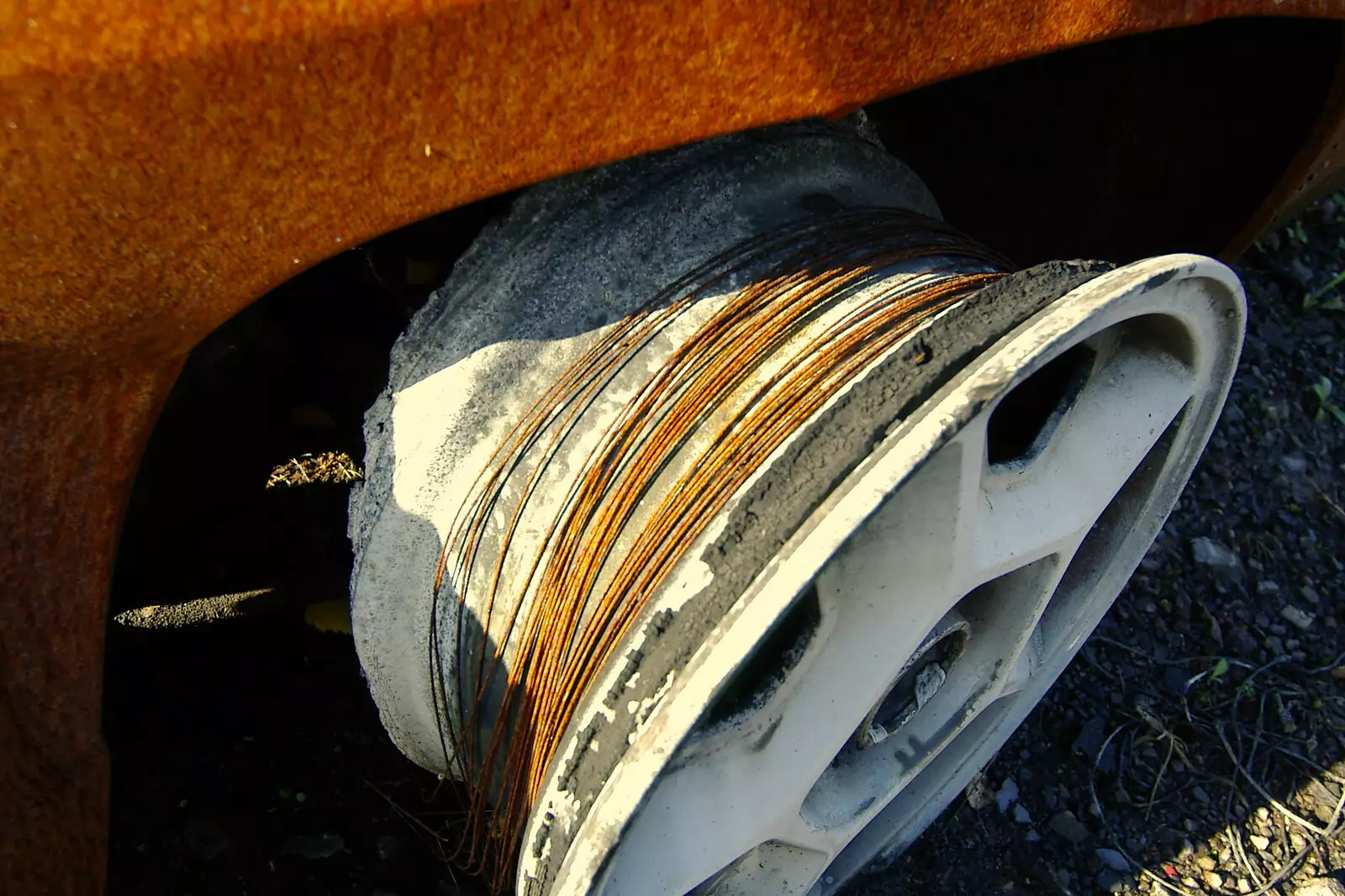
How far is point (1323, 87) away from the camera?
213cm

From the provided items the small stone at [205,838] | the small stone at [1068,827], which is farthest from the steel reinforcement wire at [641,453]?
the small stone at [1068,827]

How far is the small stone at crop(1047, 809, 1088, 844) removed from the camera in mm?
2490

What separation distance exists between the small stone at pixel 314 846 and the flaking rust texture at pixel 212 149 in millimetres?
881

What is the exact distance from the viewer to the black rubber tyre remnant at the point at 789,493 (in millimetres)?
1215

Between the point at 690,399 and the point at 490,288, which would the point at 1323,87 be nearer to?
the point at 690,399

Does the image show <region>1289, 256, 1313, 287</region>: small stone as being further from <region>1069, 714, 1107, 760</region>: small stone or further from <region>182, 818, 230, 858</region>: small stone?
<region>182, 818, 230, 858</region>: small stone

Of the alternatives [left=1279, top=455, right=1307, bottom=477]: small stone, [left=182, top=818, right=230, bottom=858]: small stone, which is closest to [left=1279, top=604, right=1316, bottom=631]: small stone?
[left=1279, top=455, right=1307, bottom=477]: small stone

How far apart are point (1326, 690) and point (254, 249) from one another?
9.36 ft

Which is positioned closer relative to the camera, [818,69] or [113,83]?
[113,83]

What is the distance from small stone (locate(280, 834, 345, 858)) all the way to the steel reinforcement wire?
0.77 meters

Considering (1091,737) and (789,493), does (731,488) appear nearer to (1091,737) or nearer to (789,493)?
(789,493)

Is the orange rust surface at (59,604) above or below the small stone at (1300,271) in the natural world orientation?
above

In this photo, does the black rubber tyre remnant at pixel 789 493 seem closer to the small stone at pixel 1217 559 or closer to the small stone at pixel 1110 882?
the small stone at pixel 1110 882

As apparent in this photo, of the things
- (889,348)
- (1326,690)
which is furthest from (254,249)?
(1326,690)
